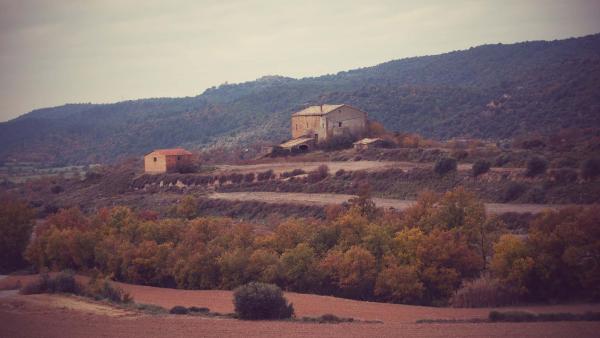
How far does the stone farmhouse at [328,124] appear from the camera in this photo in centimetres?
6500

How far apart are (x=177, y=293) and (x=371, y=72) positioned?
131m

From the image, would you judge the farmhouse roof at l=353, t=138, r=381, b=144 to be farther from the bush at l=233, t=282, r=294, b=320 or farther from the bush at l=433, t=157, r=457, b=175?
the bush at l=233, t=282, r=294, b=320

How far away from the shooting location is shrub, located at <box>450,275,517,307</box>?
26.8 m

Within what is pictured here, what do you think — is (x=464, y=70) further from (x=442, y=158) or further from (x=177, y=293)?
(x=177, y=293)

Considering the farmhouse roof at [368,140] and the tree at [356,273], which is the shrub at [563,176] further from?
the farmhouse roof at [368,140]

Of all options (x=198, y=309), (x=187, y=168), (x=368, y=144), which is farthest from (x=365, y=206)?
(x=187, y=168)

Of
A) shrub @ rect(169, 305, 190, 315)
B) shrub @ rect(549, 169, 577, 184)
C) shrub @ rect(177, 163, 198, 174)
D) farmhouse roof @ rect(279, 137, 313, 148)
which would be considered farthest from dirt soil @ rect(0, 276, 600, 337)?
farmhouse roof @ rect(279, 137, 313, 148)

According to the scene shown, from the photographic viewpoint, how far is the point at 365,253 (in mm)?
29781

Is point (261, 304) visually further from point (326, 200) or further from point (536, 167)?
point (536, 167)

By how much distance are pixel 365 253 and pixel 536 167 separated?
17464mm

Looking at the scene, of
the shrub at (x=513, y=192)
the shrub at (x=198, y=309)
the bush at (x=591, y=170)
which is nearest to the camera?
the shrub at (x=198, y=309)

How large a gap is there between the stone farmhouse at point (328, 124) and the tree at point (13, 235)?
25966 mm

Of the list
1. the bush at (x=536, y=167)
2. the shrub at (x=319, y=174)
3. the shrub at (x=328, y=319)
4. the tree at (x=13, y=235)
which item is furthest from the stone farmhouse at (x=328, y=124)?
the shrub at (x=328, y=319)

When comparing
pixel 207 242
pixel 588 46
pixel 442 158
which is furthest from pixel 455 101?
pixel 207 242
